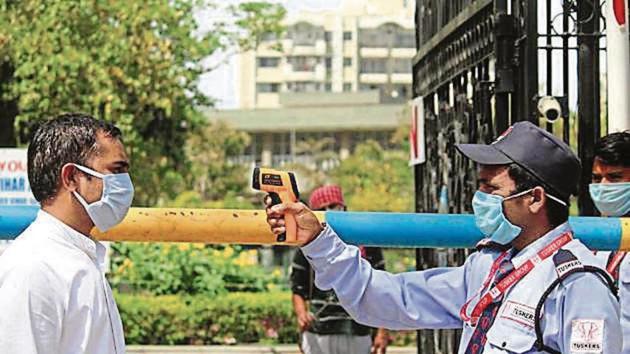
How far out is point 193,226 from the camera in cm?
415

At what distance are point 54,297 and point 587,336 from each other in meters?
1.34

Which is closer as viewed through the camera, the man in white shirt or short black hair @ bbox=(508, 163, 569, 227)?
the man in white shirt

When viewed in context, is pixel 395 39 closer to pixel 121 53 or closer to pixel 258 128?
pixel 258 128

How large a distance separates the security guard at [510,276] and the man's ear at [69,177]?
55 centimetres

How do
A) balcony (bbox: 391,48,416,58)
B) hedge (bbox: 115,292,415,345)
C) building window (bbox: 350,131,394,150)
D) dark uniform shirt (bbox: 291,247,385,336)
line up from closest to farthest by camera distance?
dark uniform shirt (bbox: 291,247,385,336) < hedge (bbox: 115,292,415,345) < building window (bbox: 350,131,394,150) < balcony (bbox: 391,48,416,58)

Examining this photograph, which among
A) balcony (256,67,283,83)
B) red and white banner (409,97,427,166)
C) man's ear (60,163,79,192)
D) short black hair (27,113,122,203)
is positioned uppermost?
balcony (256,67,283,83)

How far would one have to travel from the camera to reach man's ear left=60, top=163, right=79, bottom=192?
11.3 feet

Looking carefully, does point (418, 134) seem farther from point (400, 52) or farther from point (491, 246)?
point (400, 52)

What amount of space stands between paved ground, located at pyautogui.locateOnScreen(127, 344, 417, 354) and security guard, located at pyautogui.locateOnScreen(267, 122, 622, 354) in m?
9.24

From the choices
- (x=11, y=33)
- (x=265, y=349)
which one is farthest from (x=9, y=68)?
(x=265, y=349)

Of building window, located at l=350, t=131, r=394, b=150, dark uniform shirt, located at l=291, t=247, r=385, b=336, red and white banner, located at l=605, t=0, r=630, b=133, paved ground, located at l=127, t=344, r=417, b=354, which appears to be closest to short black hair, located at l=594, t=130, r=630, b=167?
red and white banner, located at l=605, t=0, r=630, b=133

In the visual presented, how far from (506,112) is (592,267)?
2.48 m

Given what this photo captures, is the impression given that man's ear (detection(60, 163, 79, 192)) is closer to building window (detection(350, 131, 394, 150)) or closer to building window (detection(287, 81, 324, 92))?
building window (detection(350, 131, 394, 150))

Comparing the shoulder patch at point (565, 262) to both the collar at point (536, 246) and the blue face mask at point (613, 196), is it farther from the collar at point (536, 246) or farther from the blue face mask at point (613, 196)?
the blue face mask at point (613, 196)
